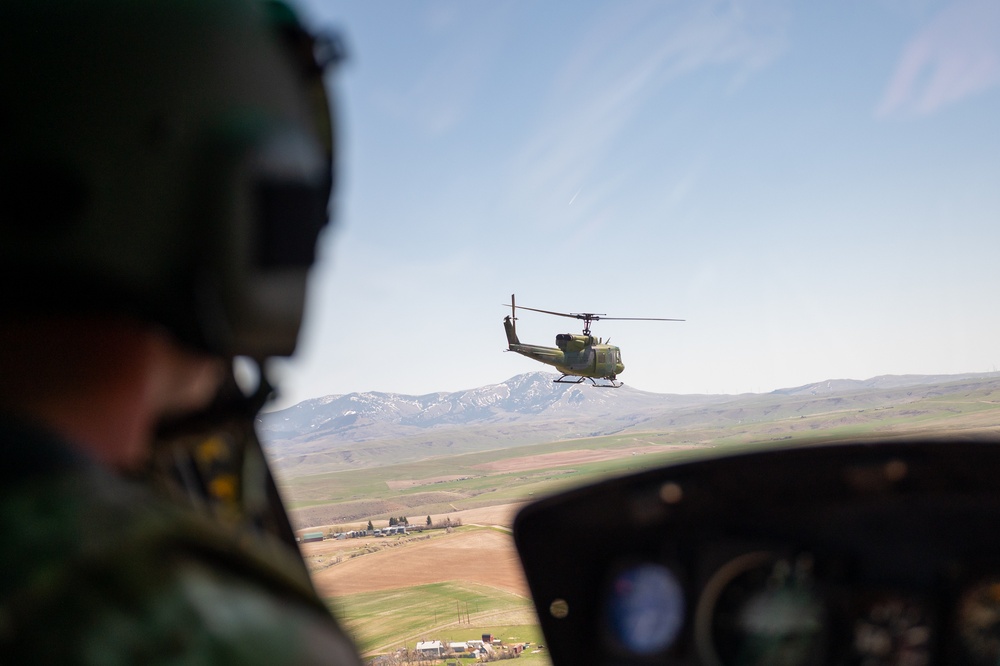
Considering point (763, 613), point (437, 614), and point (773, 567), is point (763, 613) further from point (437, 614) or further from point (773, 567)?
point (437, 614)

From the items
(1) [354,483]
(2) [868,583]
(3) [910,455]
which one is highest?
(3) [910,455]

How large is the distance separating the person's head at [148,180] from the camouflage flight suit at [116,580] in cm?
15

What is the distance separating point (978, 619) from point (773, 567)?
17.8 inches

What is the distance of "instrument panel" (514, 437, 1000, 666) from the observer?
1524 millimetres

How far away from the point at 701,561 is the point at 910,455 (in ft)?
1.61

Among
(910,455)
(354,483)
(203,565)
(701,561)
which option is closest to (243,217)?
(203,565)

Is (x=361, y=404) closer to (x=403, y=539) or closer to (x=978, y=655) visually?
(x=403, y=539)

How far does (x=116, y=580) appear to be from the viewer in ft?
1.50

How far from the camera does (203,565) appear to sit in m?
0.52

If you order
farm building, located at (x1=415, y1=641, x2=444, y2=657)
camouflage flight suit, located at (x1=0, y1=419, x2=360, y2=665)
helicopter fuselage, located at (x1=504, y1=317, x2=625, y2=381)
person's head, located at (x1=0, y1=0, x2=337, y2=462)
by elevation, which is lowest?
farm building, located at (x1=415, y1=641, x2=444, y2=657)

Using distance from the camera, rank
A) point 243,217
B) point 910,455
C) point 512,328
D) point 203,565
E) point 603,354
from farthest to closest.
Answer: point 512,328, point 603,354, point 910,455, point 243,217, point 203,565

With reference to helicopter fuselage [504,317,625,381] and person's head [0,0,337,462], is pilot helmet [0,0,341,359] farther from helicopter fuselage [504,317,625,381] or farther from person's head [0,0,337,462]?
helicopter fuselage [504,317,625,381]

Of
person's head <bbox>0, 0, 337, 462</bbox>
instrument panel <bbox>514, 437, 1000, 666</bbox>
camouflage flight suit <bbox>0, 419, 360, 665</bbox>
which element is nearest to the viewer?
camouflage flight suit <bbox>0, 419, 360, 665</bbox>

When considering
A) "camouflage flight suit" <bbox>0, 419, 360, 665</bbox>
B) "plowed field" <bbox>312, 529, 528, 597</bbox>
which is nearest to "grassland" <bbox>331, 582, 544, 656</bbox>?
"plowed field" <bbox>312, 529, 528, 597</bbox>
